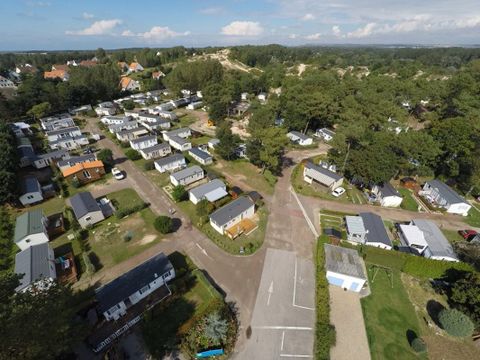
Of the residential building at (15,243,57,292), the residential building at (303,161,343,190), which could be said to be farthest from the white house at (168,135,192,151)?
the residential building at (15,243,57,292)

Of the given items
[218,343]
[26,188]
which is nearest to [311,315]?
[218,343]

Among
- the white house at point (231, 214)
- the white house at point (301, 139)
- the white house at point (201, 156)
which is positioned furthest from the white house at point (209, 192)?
the white house at point (301, 139)

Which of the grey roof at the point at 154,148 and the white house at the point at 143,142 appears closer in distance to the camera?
the grey roof at the point at 154,148

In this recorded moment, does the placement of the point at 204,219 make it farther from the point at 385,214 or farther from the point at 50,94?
the point at 50,94

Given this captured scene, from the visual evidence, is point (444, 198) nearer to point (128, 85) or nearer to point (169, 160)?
point (169, 160)

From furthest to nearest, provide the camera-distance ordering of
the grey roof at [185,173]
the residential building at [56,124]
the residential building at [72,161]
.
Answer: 1. the residential building at [56,124]
2. the residential building at [72,161]
3. the grey roof at [185,173]

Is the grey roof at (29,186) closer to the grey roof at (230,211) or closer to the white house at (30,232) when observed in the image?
the white house at (30,232)
